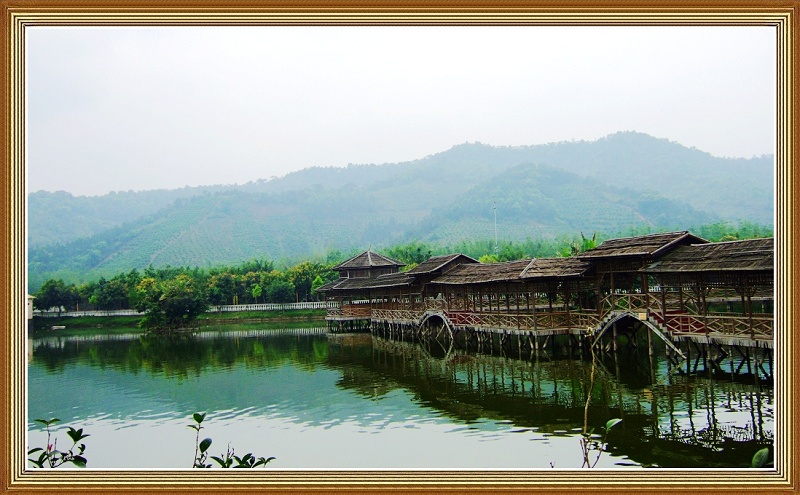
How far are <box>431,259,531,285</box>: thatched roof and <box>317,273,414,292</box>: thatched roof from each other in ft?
10.6

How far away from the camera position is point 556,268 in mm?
21844

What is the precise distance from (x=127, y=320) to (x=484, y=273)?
102 feet

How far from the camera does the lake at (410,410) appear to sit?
11.4 meters

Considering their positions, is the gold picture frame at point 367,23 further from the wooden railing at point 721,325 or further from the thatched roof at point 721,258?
the wooden railing at point 721,325

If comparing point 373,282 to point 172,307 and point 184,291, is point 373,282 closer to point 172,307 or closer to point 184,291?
point 184,291

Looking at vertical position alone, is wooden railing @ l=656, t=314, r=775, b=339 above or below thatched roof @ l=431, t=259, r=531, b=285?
below

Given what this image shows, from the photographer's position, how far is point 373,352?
2808 cm

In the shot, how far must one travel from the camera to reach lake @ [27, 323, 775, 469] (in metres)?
11.4

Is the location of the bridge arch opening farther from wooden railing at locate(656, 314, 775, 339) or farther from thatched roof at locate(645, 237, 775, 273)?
thatched roof at locate(645, 237, 775, 273)

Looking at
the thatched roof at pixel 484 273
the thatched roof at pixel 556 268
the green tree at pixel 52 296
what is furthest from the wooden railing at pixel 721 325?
the green tree at pixel 52 296

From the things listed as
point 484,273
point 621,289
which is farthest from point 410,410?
point 621,289

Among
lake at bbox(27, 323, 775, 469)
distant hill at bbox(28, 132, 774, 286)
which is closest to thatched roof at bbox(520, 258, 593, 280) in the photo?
lake at bbox(27, 323, 775, 469)

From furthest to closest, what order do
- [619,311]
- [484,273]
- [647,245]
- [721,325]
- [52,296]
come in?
[52,296], [484,273], [619,311], [647,245], [721,325]

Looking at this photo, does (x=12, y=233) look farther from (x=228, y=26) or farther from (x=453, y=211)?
(x=453, y=211)
